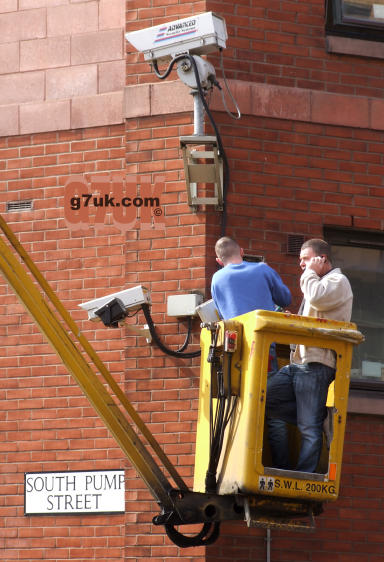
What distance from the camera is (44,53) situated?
34.7ft

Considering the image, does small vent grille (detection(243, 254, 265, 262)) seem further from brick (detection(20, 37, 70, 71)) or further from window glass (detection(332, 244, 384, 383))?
brick (detection(20, 37, 70, 71))

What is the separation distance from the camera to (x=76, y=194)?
33.8 ft

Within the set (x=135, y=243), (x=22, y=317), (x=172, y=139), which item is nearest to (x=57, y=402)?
(x=22, y=317)

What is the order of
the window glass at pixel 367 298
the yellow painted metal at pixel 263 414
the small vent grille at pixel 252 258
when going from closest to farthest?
the yellow painted metal at pixel 263 414 < the small vent grille at pixel 252 258 < the window glass at pixel 367 298

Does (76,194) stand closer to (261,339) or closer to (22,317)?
(22,317)

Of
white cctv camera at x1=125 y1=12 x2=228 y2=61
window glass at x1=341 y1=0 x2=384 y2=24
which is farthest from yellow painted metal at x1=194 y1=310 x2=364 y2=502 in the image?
window glass at x1=341 y1=0 x2=384 y2=24

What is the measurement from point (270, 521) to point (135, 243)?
116 inches

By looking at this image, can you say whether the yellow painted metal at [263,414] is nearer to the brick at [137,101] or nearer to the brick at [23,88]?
the brick at [137,101]

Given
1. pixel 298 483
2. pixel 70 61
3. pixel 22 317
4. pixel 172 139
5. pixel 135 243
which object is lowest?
pixel 298 483

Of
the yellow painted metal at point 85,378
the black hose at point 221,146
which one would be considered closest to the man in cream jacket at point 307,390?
the yellow painted metal at point 85,378

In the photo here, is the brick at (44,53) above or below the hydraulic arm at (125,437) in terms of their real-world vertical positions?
above

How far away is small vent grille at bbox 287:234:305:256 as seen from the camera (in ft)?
32.5

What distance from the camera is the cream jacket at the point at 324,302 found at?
773 centimetres

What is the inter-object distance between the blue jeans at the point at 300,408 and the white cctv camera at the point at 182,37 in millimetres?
2742
